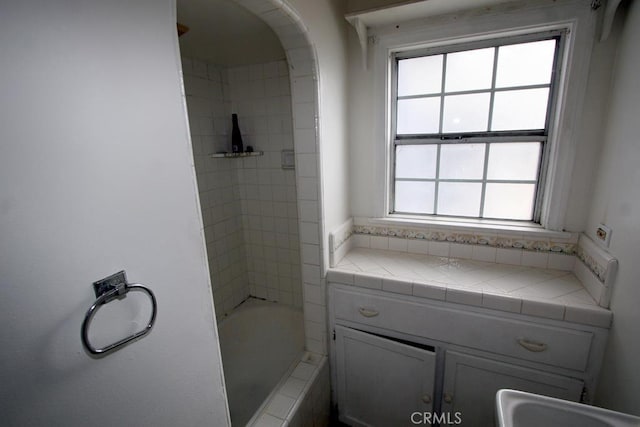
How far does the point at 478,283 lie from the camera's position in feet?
4.54

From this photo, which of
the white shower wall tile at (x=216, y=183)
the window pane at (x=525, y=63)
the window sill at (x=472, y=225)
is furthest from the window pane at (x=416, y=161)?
the white shower wall tile at (x=216, y=183)

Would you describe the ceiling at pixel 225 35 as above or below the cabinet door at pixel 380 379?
above

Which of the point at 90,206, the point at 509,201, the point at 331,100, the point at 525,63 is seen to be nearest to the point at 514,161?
the point at 509,201

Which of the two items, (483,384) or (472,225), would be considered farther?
(472,225)

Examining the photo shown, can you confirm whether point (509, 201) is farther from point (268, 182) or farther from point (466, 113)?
point (268, 182)

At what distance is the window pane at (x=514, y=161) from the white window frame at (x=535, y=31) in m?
0.07

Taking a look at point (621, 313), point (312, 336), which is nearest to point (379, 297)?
point (312, 336)

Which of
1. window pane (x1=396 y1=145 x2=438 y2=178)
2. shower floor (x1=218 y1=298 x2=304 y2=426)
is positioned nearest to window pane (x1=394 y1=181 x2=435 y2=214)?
window pane (x1=396 y1=145 x2=438 y2=178)

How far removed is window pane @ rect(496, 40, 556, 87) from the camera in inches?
56.1

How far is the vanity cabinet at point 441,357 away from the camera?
1.20 metres

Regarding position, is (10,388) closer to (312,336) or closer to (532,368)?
(312,336)

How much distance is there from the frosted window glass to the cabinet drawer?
659mm

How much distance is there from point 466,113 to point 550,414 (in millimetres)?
1410

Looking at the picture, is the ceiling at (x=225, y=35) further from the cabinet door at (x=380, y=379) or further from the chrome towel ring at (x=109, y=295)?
the cabinet door at (x=380, y=379)
